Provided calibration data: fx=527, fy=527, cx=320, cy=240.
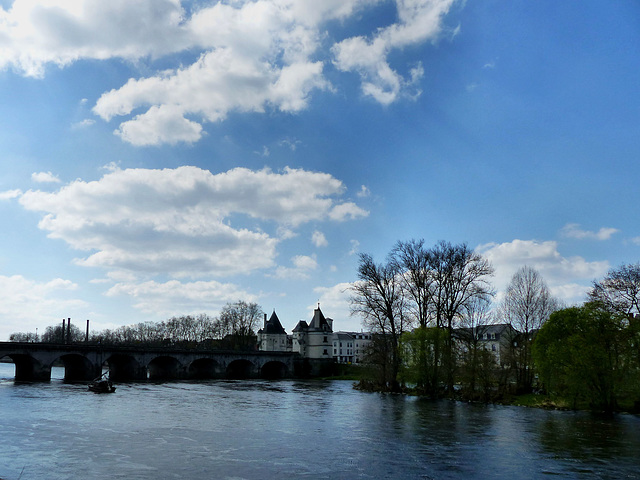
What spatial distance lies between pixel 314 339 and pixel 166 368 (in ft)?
122

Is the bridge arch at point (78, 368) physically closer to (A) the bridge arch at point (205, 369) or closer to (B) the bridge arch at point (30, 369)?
(B) the bridge arch at point (30, 369)

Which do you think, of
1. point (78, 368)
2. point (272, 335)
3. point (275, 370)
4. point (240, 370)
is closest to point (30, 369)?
point (78, 368)

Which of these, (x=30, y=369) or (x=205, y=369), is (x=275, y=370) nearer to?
(x=205, y=369)

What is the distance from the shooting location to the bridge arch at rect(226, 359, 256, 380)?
111812 millimetres

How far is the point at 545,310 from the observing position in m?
62.9

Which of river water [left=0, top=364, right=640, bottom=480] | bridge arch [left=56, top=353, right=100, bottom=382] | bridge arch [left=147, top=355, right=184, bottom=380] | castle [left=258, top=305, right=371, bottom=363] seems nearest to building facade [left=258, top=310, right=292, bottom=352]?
castle [left=258, top=305, right=371, bottom=363]

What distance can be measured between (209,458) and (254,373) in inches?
3509

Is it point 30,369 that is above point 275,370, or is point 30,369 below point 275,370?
above

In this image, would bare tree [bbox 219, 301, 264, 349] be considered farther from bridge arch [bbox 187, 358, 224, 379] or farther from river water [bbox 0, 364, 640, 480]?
river water [bbox 0, 364, 640, 480]

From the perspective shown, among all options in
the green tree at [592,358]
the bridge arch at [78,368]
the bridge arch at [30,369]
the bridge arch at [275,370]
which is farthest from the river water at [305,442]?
the bridge arch at [275,370]

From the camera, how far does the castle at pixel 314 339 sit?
414 ft

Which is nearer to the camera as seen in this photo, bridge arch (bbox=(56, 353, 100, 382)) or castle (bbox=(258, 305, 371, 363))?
bridge arch (bbox=(56, 353, 100, 382))

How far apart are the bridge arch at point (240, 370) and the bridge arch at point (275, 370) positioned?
4643mm

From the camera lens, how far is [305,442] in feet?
97.6
